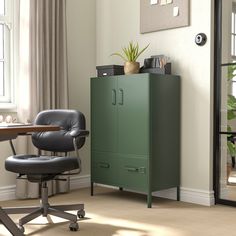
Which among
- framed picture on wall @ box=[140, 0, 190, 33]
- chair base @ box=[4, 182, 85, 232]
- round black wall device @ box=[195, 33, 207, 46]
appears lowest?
chair base @ box=[4, 182, 85, 232]

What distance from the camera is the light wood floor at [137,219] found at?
3246 millimetres

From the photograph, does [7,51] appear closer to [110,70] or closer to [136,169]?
[110,70]

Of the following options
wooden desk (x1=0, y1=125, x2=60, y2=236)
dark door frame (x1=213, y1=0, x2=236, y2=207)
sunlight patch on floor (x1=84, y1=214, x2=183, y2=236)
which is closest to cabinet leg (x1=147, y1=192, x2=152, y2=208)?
sunlight patch on floor (x1=84, y1=214, x2=183, y2=236)

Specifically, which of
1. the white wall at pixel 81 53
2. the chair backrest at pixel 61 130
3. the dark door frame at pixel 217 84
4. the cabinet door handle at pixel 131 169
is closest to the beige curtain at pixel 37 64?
the white wall at pixel 81 53

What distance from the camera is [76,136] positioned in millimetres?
3324

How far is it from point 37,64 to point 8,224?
6.77 ft

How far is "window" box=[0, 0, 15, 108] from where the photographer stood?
14.9 feet

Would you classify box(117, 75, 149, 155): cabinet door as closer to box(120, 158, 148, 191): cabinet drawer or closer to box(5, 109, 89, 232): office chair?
box(120, 158, 148, 191): cabinet drawer

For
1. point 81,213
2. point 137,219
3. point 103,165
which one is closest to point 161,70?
point 103,165

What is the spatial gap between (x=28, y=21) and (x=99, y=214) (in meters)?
2.12

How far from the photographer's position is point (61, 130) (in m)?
3.72

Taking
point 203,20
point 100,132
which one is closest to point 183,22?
point 203,20

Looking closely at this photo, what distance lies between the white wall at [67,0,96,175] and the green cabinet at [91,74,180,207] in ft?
1.69

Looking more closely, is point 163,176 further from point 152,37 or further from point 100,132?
point 152,37
